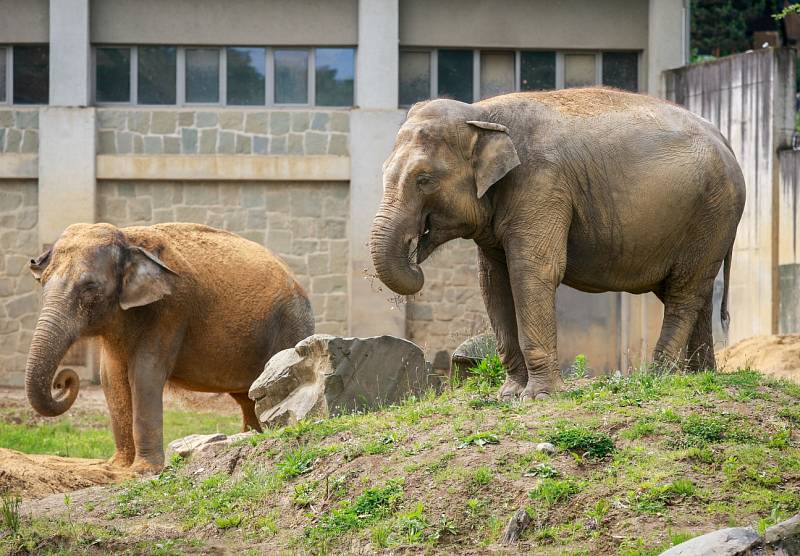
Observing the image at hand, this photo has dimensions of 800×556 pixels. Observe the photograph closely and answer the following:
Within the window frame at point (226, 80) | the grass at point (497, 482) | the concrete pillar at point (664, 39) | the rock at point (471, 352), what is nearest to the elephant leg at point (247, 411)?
the rock at point (471, 352)

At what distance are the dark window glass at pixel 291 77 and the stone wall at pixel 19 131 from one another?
157 inches

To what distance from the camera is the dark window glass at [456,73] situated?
72.9ft

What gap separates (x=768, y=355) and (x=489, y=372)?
5.87 meters

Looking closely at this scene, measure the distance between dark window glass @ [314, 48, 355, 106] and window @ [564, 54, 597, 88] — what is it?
12.1ft

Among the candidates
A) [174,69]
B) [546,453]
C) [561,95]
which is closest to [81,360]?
[174,69]

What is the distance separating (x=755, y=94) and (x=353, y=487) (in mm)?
12377

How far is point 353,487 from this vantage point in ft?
28.0

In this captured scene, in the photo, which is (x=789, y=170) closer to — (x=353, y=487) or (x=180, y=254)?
(x=180, y=254)

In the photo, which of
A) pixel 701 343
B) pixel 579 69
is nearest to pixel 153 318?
pixel 701 343

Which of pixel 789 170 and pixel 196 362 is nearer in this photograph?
pixel 196 362

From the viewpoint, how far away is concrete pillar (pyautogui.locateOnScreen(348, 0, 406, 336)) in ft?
70.1

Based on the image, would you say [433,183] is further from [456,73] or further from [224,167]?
[456,73]

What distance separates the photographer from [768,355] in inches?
623

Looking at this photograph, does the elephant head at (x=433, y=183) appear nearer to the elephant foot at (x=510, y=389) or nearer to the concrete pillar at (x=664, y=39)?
the elephant foot at (x=510, y=389)
